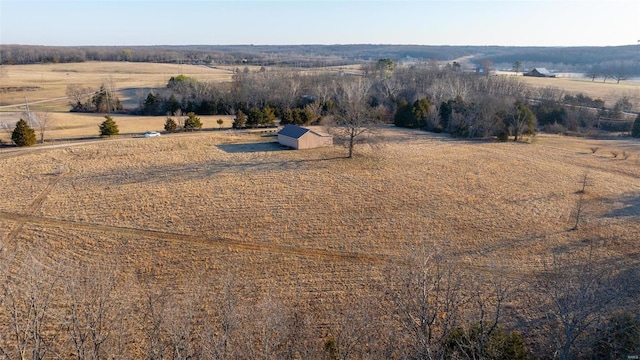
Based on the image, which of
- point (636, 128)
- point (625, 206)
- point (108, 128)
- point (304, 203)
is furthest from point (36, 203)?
point (636, 128)

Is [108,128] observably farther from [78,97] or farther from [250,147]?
[78,97]

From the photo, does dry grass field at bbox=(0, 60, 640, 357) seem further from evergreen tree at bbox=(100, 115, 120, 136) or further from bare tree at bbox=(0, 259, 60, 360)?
evergreen tree at bbox=(100, 115, 120, 136)

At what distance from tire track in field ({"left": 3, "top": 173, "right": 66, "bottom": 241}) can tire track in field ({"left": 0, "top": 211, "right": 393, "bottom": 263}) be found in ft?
0.19

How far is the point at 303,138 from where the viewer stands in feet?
145

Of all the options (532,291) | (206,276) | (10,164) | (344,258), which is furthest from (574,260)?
(10,164)

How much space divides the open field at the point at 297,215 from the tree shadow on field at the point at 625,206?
5.6 inches

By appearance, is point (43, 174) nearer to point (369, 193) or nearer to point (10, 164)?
point (10, 164)

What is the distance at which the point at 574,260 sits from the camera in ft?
75.3

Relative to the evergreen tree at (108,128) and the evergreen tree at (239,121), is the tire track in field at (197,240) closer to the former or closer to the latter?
the evergreen tree at (108,128)

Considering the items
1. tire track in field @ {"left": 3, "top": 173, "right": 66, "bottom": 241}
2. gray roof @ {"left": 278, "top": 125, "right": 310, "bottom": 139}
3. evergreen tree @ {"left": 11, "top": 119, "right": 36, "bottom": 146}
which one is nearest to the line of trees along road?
gray roof @ {"left": 278, "top": 125, "right": 310, "bottom": 139}

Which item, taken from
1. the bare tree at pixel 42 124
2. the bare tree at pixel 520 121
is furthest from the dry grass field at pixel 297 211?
the bare tree at pixel 520 121

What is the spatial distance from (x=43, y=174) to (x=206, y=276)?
21467 mm

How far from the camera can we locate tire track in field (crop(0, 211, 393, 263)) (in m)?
22.9

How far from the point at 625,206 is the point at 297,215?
2369 cm
